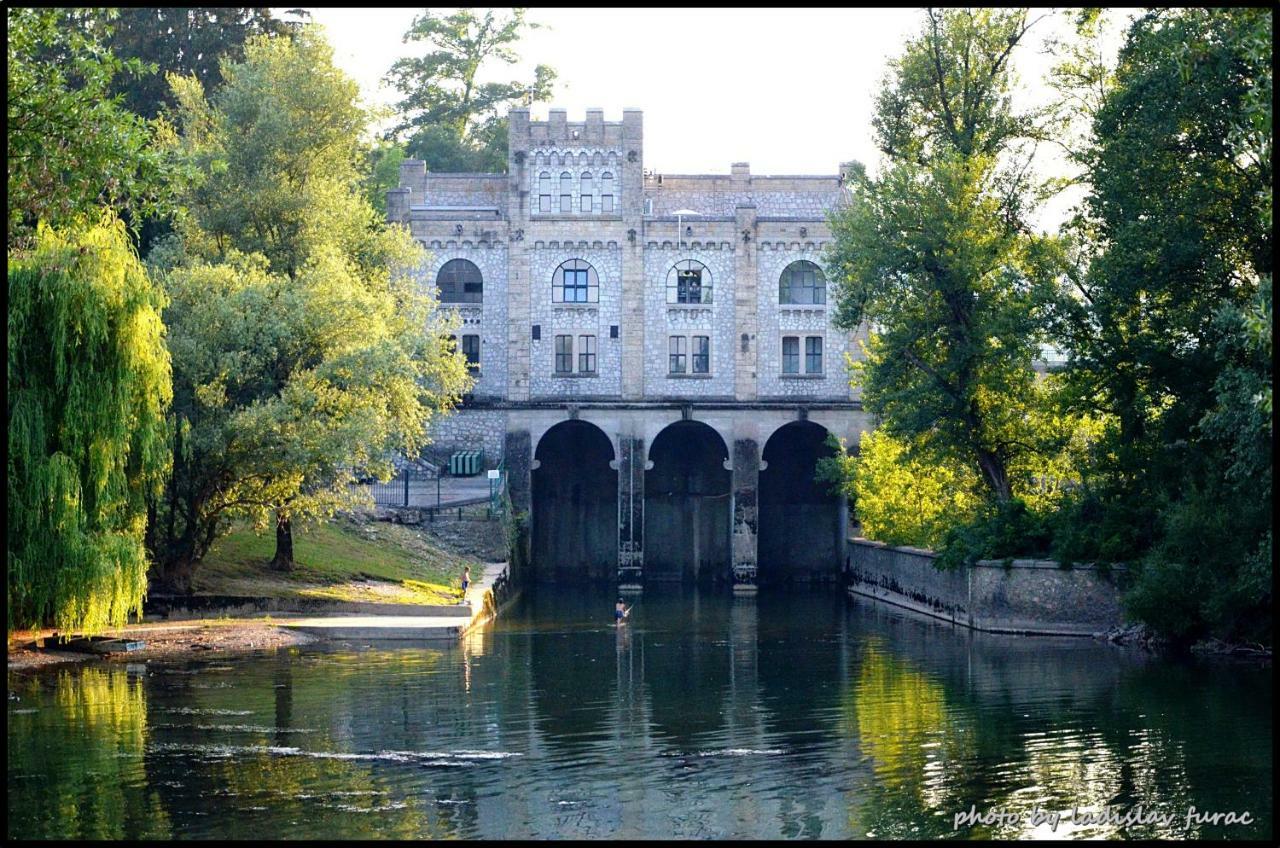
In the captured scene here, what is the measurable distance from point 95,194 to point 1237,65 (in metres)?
22.0

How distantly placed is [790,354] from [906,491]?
14.4 m

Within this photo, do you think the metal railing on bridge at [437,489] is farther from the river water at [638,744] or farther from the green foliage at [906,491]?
the river water at [638,744]

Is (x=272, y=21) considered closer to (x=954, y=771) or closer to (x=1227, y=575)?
(x=1227, y=575)

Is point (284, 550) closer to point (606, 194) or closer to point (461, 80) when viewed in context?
point (606, 194)

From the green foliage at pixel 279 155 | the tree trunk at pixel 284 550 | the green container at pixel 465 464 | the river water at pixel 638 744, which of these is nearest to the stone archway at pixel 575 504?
the green container at pixel 465 464

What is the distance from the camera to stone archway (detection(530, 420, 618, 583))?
70062mm

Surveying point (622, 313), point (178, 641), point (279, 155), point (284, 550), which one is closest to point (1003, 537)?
point (284, 550)

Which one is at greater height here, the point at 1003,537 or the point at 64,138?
the point at 64,138

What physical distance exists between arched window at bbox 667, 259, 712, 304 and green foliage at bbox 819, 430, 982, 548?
35.7ft

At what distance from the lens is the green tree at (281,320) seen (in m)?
40.2

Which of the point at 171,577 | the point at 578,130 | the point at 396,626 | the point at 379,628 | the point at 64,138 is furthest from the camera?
the point at 578,130

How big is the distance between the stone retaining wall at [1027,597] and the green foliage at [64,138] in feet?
77.4

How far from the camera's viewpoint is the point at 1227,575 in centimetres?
3472

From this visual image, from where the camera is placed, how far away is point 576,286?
221 ft
